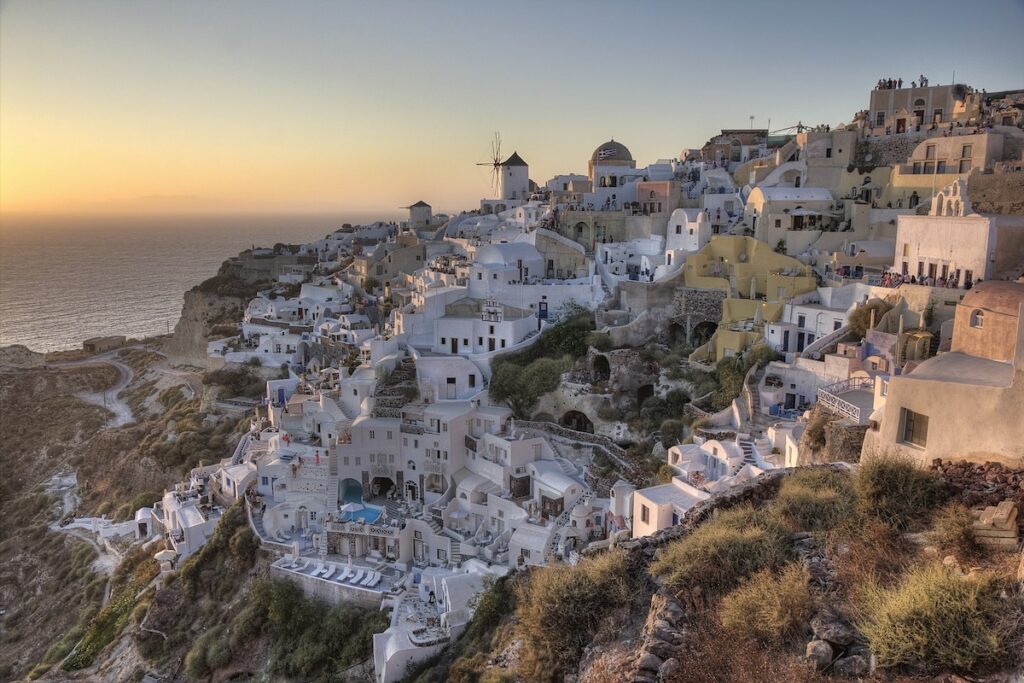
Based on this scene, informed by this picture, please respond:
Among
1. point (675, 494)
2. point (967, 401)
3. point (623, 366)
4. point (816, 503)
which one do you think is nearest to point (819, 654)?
point (816, 503)

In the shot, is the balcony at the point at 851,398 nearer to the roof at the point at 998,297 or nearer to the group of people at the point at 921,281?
the roof at the point at 998,297

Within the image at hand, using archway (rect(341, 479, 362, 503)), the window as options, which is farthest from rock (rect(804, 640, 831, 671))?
archway (rect(341, 479, 362, 503))

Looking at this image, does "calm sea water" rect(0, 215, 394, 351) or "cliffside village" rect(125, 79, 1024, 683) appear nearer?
"cliffside village" rect(125, 79, 1024, 683)

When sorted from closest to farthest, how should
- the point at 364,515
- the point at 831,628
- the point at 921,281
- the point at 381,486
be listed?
the point at 831,628, the point at 921,281, the point at 364,515, the point at 381,486

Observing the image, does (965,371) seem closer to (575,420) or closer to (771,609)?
(771,609)

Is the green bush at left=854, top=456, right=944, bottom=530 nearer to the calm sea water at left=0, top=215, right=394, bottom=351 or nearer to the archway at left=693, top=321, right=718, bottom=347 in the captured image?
the archway at left=693, top=321, right=718, bottom=347

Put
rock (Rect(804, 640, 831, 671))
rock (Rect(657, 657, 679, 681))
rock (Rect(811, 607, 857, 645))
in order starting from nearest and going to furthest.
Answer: rock (Rect(804, 640, 831, 671)) → rock (Rect(811, 607, 857, 645)) → rock (Rect(657, 657, 679, 681))

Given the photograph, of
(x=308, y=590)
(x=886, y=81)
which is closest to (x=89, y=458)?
(x=308, y=590)
